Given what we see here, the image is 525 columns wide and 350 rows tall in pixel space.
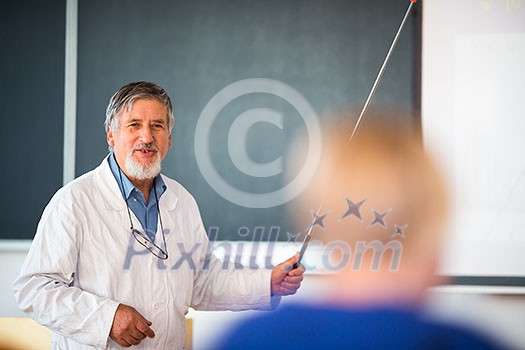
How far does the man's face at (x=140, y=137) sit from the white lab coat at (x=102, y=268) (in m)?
0.07

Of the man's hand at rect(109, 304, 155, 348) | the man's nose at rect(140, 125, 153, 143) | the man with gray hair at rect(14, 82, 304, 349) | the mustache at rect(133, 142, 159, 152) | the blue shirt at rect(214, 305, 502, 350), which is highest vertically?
the man's nose at rect(140, 125, 153, 143)

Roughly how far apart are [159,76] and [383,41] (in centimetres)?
106

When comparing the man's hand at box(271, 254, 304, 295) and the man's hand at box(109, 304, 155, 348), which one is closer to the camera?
the man's hand at box(109, 304, 155, 348)

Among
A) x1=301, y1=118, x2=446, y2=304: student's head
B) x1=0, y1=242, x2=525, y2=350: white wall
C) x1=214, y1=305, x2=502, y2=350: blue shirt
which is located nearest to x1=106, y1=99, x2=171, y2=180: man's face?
x1=301, y1=118, x2=446, y2=304: student's head

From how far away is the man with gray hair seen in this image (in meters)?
1.85

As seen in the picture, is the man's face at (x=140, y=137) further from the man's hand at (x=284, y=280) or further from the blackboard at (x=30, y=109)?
the blackboard at (x=30, y=109)

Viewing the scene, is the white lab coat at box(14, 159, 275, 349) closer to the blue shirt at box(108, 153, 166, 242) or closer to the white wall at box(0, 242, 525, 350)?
the blue shirt at box(108, 153, 166, 242)

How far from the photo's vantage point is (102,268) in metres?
1.97

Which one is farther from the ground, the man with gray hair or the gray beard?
the gray beard

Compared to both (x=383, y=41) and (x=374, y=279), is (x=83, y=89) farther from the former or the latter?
(x=374, y=279)

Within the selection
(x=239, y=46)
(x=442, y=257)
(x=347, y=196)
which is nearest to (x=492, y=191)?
(x=442, y=257)

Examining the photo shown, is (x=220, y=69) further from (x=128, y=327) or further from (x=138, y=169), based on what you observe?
(x=128, y=327)

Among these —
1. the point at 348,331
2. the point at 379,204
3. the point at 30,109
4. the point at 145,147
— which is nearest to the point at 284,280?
the point at 145,147

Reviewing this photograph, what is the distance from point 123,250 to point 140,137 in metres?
0.35
